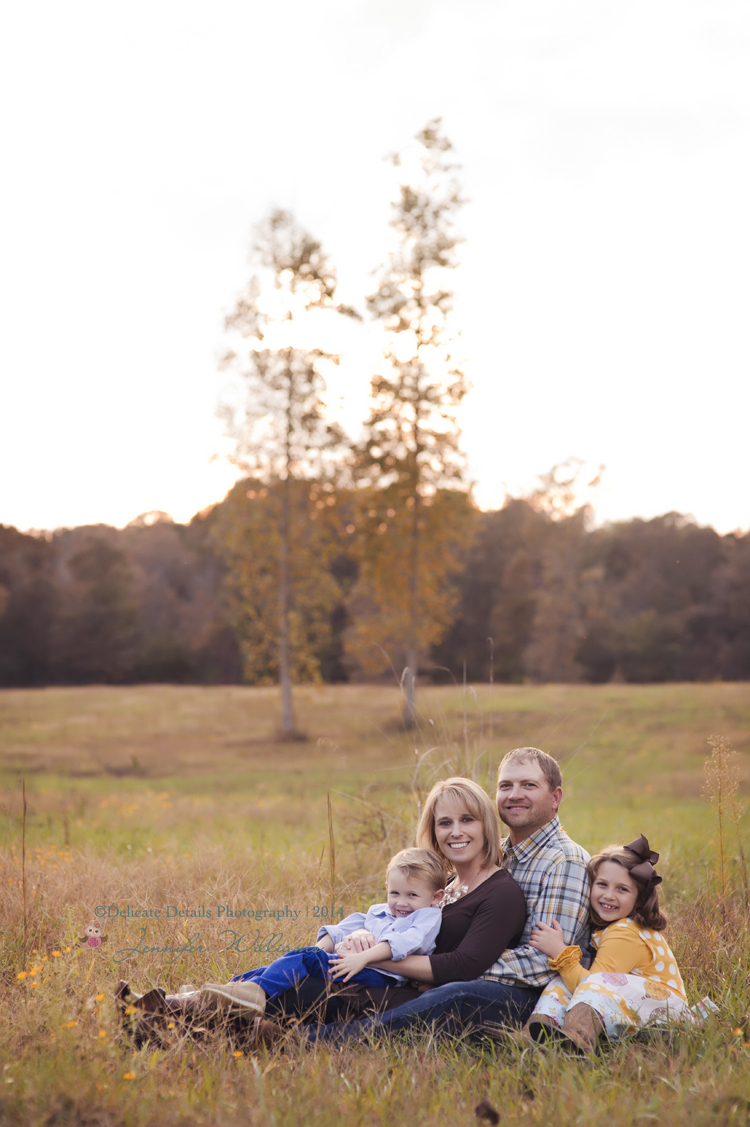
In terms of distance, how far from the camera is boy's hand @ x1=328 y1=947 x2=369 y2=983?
346 cm

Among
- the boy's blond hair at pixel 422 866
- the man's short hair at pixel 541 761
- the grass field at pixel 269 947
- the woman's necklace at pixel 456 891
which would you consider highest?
the man's short hair at pixel 541 761

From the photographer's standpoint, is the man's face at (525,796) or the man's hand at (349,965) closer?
the man's hand at (349,965)

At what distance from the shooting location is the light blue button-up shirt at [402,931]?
3.56 m

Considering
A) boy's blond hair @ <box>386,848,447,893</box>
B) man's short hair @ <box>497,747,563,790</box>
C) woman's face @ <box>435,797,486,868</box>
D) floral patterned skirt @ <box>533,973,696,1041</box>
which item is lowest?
floral patterned skirt @ <box>533,973,696,1041</box>

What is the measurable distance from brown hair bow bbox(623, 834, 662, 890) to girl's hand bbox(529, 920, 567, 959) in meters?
0.40

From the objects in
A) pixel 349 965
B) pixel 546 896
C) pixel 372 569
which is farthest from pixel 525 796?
pixel 372 569

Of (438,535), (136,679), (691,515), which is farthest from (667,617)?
(136,679)

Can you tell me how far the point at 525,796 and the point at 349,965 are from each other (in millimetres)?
1043

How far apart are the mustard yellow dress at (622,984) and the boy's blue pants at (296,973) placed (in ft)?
2.41

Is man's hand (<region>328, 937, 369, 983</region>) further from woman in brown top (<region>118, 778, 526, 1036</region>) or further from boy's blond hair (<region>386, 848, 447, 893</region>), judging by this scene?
boy's blond hair (<region>386, 848, 447, 893</region>)

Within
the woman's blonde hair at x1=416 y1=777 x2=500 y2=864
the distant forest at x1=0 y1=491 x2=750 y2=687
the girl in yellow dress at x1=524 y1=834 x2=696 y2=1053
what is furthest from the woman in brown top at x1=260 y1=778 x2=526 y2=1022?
the distant forest at x1=0 y1=491 x2=750 y2=687

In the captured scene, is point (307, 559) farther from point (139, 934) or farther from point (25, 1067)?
point (25, 1067)

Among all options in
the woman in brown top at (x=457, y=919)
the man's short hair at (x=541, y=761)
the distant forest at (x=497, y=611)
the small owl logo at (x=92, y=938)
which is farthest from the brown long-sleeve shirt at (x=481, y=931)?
the distant forest at (x=497, y=611)

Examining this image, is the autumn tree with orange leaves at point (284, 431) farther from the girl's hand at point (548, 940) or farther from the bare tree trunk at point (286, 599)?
the girl's hand at point (548, 940)
